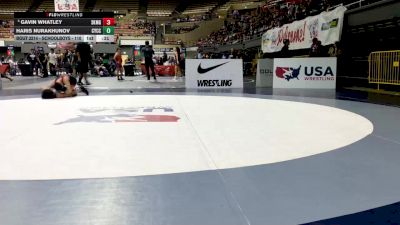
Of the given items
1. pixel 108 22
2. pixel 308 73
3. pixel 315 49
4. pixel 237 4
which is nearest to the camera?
pixel 308 73

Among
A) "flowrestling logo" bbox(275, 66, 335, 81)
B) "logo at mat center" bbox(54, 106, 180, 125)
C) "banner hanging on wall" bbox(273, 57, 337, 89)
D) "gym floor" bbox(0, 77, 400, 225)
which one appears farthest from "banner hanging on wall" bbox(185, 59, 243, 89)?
"gym floor" bbox(0, 77, 400, 225)

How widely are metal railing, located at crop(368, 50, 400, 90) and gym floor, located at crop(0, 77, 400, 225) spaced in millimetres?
5651

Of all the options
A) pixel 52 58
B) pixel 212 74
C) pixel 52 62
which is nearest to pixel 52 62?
pixel 52 62

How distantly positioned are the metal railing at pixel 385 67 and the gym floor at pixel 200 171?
5.65 m

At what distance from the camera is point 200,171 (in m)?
2.94

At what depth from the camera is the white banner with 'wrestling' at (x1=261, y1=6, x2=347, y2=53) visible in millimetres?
12980

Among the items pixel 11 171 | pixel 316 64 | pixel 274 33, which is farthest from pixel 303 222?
pixel 274 33

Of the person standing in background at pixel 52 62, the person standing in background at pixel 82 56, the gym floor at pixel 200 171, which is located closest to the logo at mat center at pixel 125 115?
the gym floor at pixel 200 171

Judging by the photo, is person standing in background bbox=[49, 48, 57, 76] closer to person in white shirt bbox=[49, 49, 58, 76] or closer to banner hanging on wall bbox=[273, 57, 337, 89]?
Result: person in white shirt bbox=[49, 49, 58, 76]

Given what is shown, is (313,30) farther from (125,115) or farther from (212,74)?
(125,115)

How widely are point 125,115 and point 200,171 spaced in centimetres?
335

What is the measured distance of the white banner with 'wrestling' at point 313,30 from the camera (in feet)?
42.6
